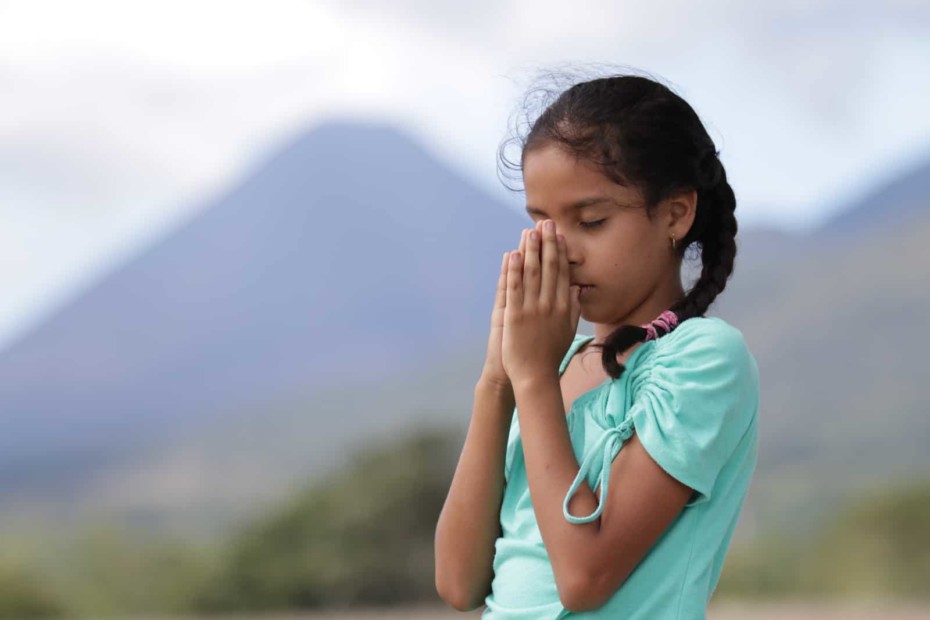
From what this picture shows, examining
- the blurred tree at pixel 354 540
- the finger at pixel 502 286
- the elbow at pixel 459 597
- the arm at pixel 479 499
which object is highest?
the finger at pixel 502 286

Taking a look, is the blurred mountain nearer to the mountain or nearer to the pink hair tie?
the mountain

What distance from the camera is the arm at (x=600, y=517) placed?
3.95 ft

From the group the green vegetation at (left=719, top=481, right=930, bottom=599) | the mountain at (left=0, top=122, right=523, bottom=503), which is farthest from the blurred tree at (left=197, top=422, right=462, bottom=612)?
the mountain at (left=0, top=122, right=523, bottom=503)

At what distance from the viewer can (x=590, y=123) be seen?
1366 millimetres

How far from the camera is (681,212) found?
4.56 feet

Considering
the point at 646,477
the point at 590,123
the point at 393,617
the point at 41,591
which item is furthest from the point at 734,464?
the point at 41,591

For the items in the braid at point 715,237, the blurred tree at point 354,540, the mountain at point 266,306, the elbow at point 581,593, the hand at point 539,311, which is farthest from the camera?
the mountain at point 266,306

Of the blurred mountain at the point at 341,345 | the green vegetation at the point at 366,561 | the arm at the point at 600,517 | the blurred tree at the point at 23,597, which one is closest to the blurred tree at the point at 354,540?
the green vegetation at the point at 366,561

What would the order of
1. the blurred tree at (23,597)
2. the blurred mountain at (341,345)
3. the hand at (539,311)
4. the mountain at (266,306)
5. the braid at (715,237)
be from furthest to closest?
the mountain at (266,306), the blurred mountain at (341,345), the blurred tree at (23,597), the braid at (715,237), the hand at (539,311)

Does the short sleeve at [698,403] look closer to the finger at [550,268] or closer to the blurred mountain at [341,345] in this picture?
the finger at [550,268]

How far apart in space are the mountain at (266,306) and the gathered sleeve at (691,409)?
1267 centimetres

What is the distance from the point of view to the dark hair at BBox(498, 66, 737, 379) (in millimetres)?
1348

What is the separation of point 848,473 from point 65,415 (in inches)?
323

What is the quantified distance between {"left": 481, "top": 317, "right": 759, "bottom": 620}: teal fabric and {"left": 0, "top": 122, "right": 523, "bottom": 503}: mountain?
41.5 ft
